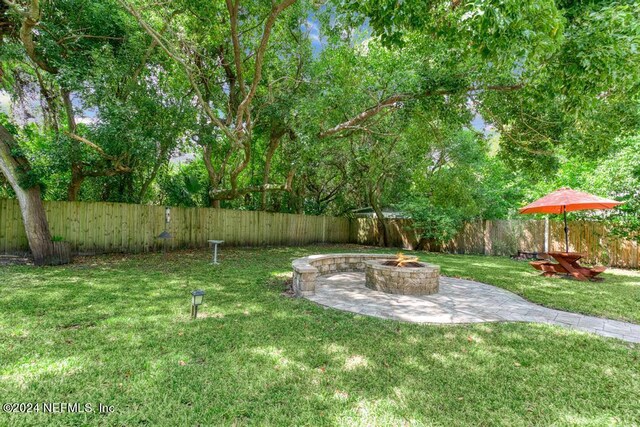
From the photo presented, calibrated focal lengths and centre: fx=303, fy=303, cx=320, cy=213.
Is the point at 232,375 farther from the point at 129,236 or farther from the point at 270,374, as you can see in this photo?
the point at 129,236

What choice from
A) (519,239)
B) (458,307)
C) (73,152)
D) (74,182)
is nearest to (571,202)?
(458,307)

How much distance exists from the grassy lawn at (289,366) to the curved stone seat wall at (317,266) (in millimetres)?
372

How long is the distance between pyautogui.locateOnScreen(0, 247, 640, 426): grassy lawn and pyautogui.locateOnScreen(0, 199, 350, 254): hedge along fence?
3.83 meters

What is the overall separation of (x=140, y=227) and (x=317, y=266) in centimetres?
591

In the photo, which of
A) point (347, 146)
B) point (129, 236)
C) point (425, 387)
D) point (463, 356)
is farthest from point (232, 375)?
point (347, 146)

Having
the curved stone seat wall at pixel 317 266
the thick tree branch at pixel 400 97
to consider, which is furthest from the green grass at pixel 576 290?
the thick tree branch at pixel 400 97

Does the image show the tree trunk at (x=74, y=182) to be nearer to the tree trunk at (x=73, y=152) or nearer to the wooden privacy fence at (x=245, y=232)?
the tree trunk at (x=73, y=152)

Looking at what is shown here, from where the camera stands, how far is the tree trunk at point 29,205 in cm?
649

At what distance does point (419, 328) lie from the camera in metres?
3.53

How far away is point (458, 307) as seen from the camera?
449 centimetres

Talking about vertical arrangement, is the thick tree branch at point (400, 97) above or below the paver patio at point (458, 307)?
above

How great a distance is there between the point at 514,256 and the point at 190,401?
1251 cm

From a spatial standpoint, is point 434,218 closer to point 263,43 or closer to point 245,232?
point 245,232

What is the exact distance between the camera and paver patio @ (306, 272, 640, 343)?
3862 millimetres
